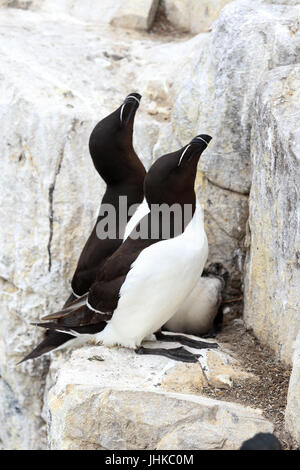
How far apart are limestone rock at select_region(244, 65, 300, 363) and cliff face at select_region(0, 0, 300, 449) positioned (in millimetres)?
11

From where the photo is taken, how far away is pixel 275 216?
14.5ft

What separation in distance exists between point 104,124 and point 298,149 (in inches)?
53.7

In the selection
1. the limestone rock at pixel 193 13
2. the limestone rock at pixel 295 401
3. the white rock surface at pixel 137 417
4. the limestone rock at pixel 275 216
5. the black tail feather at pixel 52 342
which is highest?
the limestone rock at pixel 193 13

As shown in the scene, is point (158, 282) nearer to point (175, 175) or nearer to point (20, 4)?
point (175, 175)

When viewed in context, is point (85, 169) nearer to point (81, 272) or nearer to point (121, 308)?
point (81, 272)

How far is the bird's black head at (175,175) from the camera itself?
430cm

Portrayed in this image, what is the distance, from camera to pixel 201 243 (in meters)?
4.37

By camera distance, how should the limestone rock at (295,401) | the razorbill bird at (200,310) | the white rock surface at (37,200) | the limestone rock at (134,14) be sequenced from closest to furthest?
the limestone rock at (295,401)
the razorbill bird at (200,310)
the white rock surface at (37,200)
the limestone rock at (134,14)

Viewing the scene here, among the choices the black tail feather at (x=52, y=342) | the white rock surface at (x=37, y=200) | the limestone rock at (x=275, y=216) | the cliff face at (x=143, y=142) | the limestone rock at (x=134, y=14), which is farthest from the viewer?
the limestone rock at (x=134, y=14)

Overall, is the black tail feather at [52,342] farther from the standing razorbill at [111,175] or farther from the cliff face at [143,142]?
the cliff face at [143,142]

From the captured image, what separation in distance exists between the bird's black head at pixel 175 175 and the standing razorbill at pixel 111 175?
64cm

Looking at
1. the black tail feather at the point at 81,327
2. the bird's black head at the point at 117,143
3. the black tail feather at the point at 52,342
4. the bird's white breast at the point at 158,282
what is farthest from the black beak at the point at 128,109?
the black tail feather at the point at 52,342

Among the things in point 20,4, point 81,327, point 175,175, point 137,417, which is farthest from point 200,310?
point 20,4

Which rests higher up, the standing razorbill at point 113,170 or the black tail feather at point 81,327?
the standing razorbill at point 113,170
